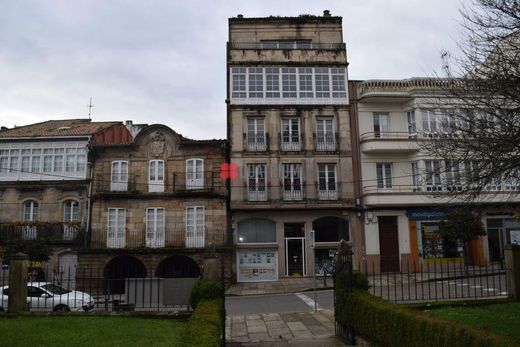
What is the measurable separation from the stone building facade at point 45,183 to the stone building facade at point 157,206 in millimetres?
1226

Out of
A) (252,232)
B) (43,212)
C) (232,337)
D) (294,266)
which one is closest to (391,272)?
(294,266)

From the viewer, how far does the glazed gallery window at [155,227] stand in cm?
3059

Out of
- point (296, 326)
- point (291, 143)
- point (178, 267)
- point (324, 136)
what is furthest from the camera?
point (324, 136)

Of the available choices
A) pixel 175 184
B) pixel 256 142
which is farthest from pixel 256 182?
pixel 175 184

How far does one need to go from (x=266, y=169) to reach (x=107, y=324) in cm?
2109

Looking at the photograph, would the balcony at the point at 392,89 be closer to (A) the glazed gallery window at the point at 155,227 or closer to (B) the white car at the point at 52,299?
(A) the glazed gallery window at the point at 155,227

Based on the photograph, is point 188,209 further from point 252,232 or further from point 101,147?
point 101,147

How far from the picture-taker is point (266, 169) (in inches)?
1240

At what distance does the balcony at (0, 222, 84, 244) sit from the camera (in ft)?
100

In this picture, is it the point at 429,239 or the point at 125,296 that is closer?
the point at 125,296

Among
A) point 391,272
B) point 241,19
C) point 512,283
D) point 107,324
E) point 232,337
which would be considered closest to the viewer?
point 107,324

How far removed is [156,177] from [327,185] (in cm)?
1140

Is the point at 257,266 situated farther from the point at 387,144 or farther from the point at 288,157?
the point at 387,144

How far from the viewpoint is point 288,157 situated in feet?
104
